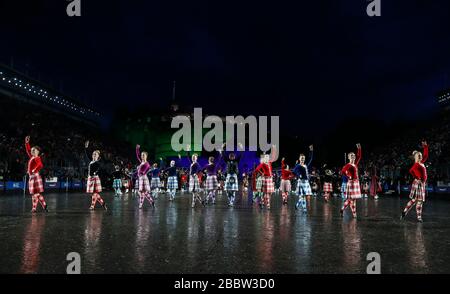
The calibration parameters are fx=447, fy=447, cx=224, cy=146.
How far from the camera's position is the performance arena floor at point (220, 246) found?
595 centimetres

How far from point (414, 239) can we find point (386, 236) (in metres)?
0.58

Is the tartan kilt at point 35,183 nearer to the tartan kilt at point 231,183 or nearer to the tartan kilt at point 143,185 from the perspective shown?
the tartan kilt at point 143,185

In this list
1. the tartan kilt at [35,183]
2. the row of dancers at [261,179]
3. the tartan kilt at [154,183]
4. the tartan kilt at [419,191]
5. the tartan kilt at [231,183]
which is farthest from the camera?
the tartan kilt at [154,183]

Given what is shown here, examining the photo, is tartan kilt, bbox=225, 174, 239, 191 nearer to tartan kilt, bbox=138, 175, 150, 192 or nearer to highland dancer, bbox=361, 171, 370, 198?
tartan kilt, bbox=138, 175, 150, 192

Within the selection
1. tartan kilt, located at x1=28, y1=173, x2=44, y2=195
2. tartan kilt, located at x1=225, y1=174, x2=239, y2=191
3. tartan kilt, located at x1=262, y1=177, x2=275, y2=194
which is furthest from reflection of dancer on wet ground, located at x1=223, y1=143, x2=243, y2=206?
tartan kilt, located at x1=28, y1=173, x2=44, y2=195

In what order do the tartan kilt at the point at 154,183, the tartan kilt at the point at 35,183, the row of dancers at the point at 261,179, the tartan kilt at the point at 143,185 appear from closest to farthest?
1. the row of dancers at the point at 261,179
2. the tartan kilt at the point at 35,183
3. the tartan kilt at the point at 143,185
4. the tartan kilt at the point at 154,183

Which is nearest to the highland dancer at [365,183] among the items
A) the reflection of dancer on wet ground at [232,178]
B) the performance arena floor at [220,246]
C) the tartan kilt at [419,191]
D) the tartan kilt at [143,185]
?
the reflection of dancer on wet ground at [232,178]

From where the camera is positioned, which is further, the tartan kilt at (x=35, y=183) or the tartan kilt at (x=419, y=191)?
the tartan kilt at (x=35, y=183)

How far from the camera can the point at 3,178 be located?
1167 inches

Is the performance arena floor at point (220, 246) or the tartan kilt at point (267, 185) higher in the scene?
the tartan kilt at point (267, 185)

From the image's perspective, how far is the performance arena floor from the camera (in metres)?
5.95

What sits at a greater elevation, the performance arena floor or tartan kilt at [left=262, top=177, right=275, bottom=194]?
tartan kilt at [left=262, top=177, right=275, bottom=194]

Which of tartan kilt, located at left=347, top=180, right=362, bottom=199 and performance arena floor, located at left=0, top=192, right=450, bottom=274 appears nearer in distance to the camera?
performance arena floor, located at left=0, top=192, right=450, bottom=274

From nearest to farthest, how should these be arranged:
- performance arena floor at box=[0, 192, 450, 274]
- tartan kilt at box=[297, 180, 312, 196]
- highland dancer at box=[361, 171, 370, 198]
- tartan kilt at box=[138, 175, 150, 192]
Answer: performance arena floor at box=[0, 192, 450, 274] < tartan kilt at box=[297, 180, 312, 196] < tartan kilt at box=[138, 175, 150, 192] < highland dancer at box=[361, 171, 370, 198]
